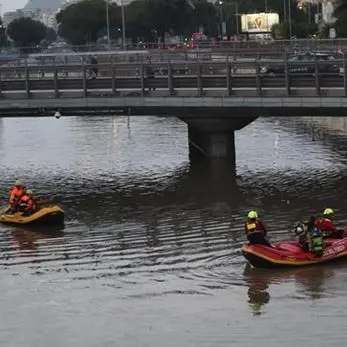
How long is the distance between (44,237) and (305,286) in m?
8.96

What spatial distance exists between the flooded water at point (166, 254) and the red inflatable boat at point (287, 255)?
0.22 meters

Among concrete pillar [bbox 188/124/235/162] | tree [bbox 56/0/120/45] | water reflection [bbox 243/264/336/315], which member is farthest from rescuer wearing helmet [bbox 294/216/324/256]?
tree [bbox 56/0/120/45]

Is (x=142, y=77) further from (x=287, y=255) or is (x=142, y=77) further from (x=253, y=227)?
(x=287, y=255)

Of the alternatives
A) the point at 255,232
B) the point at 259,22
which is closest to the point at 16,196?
the point at 255,232

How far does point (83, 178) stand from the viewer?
3962 centimetres

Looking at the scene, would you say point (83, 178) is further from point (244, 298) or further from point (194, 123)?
point (244, 298)

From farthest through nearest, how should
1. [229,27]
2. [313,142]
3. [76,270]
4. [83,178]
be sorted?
1. [229,27]
2. [313,142]
3. [83,178]
4. [76,270]

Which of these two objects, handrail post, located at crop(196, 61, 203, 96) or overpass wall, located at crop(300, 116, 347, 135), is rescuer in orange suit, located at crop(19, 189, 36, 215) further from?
overpass wall, located at crop(300, 116, 347, 135)

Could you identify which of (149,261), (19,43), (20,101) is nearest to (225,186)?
(20,101)

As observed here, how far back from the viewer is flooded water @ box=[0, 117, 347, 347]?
19.5 metres

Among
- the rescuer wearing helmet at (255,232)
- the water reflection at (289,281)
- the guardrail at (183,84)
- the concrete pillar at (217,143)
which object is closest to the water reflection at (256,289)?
the water reflection at (289,281)

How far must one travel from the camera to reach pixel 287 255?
23312mm

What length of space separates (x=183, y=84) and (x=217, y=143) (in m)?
3.24

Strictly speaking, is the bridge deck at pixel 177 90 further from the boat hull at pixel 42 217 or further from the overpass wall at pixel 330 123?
the overpass wall at pixel 330 123
